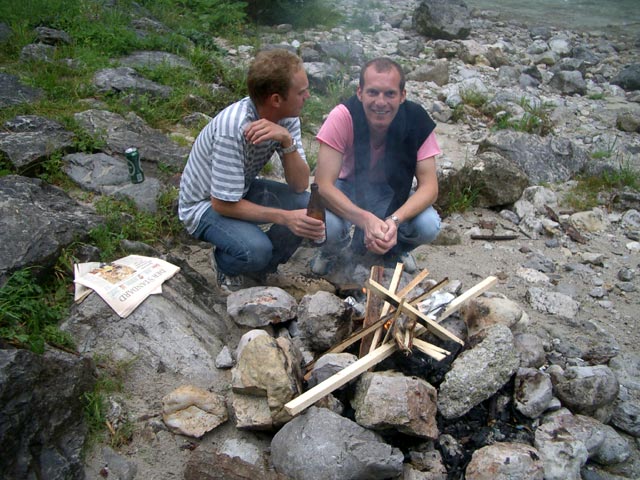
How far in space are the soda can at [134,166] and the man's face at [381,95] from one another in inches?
76.0

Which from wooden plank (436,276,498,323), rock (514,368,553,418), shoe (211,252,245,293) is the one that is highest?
wooden plank (436,276,498,323)

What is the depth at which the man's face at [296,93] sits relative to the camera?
10.2ft

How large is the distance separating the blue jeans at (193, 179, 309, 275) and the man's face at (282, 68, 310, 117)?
69 centimetres

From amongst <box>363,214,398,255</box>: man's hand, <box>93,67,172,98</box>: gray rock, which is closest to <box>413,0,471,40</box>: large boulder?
<box>93,67,172,98</box>: gray rock

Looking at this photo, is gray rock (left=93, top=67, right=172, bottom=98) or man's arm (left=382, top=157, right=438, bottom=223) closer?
man's arm (left=382, top=157, right=438, bottom=223)

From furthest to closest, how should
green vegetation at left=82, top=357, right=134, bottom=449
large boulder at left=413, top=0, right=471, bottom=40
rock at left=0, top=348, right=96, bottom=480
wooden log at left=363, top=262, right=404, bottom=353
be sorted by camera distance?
1. large boulder at left=413, top=0, right=471, bottom=40
2. wooden log at left=363, top=262, right=404, bottom=353
3. green vegetation at left=82, top=357, right=134, bottom=449
4. rock at left=0, top=348, right=96, bottom=480

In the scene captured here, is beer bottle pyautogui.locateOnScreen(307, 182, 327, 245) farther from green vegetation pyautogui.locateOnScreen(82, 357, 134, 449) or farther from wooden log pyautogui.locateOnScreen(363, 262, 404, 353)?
green vegetation pyautogui.locateOnScreen(82, 357, 134, 449)

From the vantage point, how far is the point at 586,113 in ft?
25.9

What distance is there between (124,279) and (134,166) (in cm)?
154

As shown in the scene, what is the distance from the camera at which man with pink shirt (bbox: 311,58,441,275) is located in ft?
11.5

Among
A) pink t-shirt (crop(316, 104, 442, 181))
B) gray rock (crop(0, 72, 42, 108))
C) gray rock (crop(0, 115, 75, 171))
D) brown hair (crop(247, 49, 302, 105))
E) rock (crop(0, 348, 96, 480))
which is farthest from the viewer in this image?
gray rock (crop(0, 72, 42, 108))

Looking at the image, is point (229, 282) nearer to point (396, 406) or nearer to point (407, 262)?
point (407, 262)

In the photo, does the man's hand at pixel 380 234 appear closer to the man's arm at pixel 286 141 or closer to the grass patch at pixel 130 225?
the man's arm at pixel 286 141

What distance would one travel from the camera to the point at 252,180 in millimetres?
3715
